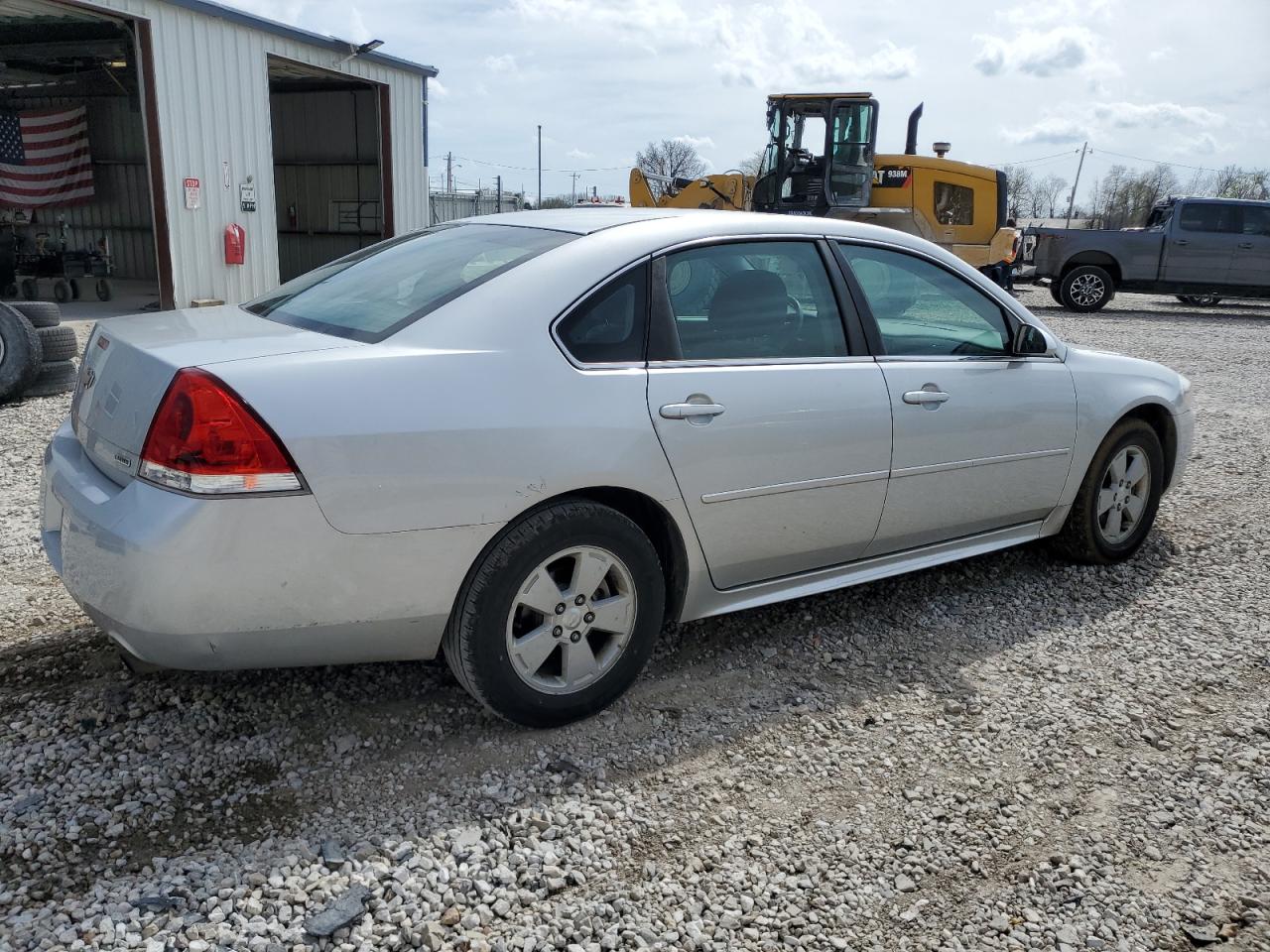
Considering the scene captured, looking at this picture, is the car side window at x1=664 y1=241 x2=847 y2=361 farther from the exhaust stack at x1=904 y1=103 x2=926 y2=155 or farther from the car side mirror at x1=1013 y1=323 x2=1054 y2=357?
the exhaust stack at x1=904 y1=103 x2=926 y2=155

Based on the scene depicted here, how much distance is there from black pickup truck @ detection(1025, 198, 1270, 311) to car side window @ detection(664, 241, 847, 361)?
16.7 m

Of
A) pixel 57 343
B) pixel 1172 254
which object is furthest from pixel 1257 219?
pixel 57 343

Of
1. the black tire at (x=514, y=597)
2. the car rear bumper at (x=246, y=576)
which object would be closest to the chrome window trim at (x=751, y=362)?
the black tire at (x=514, y=597)

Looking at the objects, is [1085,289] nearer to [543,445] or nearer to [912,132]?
[912,132]

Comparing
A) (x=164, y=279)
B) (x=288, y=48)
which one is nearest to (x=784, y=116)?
(x=288, y=48)

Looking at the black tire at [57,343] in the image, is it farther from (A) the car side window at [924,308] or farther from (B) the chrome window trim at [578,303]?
(A) the car side window at [924,308]

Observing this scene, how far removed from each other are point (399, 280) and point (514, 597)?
1.14m

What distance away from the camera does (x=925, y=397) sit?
12.2 ft

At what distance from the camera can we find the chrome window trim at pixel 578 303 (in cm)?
294

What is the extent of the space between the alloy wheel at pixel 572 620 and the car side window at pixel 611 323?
0.58m

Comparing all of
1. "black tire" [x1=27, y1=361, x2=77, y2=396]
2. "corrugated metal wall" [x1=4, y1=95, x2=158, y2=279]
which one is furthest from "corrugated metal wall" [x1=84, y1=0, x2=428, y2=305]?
"corrugated metal wall" [x1=4, y1=95, x2=158, y2=279]

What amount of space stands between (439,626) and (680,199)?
1556 cm

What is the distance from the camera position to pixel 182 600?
8.11ft

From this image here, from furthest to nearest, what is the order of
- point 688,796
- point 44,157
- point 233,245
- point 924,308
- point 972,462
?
point 44,157, point 233,245, point 924,308, point 972,462, point 688,796
